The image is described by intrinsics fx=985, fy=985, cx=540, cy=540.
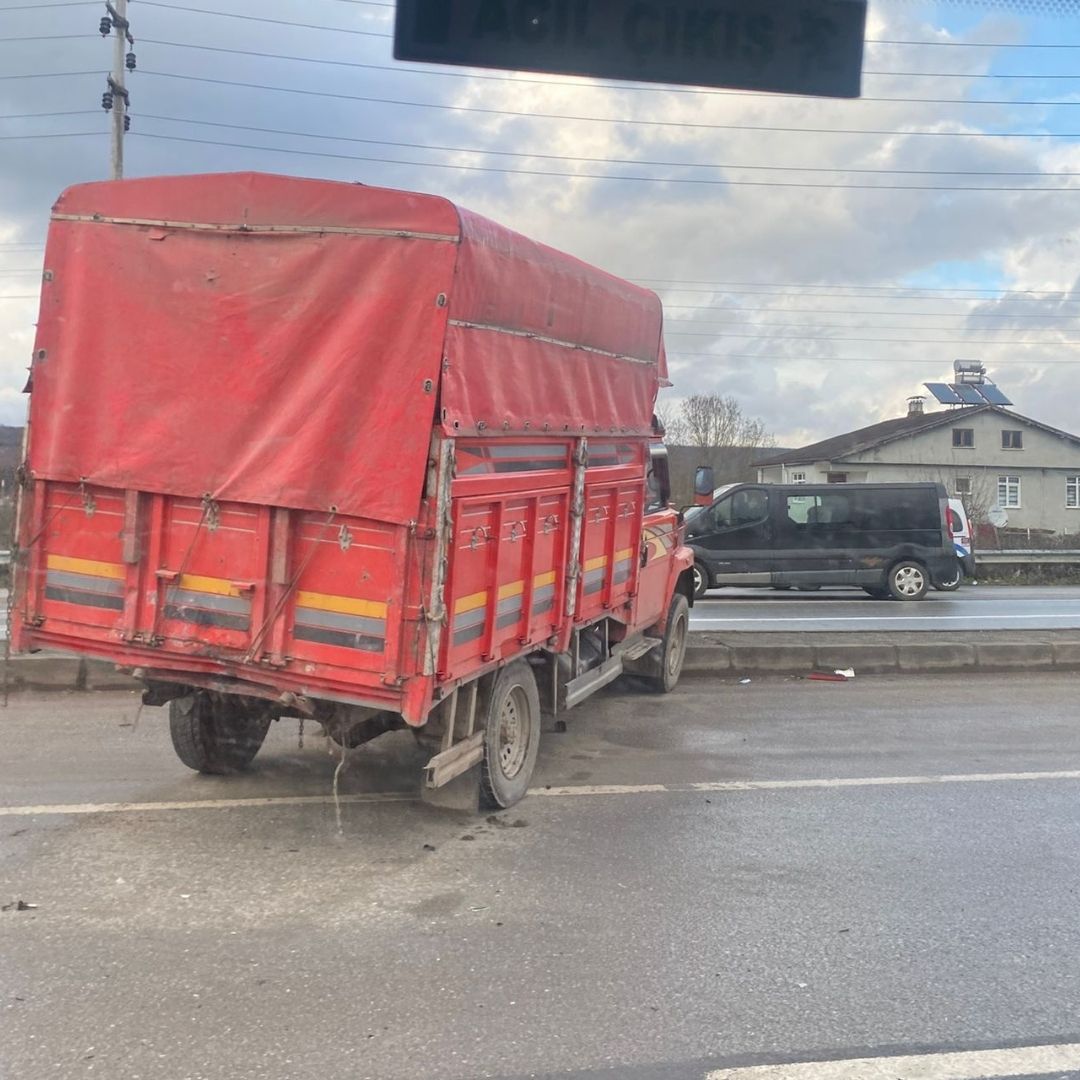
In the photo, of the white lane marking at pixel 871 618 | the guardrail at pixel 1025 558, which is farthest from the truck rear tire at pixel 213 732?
the guardrail at pixel 1025 558

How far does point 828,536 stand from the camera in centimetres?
1816

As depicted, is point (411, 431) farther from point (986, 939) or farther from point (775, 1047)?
point (986, 939)

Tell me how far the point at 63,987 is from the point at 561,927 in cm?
188

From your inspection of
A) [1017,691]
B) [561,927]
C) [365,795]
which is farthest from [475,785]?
[1017,691]

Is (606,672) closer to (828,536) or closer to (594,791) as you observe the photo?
(594,791)

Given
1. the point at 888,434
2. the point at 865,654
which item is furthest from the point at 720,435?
the point at 865,654

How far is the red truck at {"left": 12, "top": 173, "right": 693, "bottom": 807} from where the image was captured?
448 centimetres

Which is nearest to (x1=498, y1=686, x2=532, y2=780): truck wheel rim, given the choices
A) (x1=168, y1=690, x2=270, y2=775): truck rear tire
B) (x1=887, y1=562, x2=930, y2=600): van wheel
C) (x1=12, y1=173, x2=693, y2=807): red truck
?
(x1=12, y1=173, x2=693, y2=807): red truck

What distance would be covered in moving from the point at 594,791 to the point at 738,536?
12.8 metres

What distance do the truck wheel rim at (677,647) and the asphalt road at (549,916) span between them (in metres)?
2.08

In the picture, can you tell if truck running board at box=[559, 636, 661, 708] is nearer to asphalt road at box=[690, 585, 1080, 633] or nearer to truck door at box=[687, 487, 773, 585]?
asphalt road at box=[690, 585, 1080, 633]

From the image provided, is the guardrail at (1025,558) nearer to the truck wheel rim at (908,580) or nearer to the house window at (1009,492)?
the truck wheel rim at (908,580)

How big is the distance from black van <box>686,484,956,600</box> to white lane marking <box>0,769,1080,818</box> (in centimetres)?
1166

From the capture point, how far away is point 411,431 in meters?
4.46
